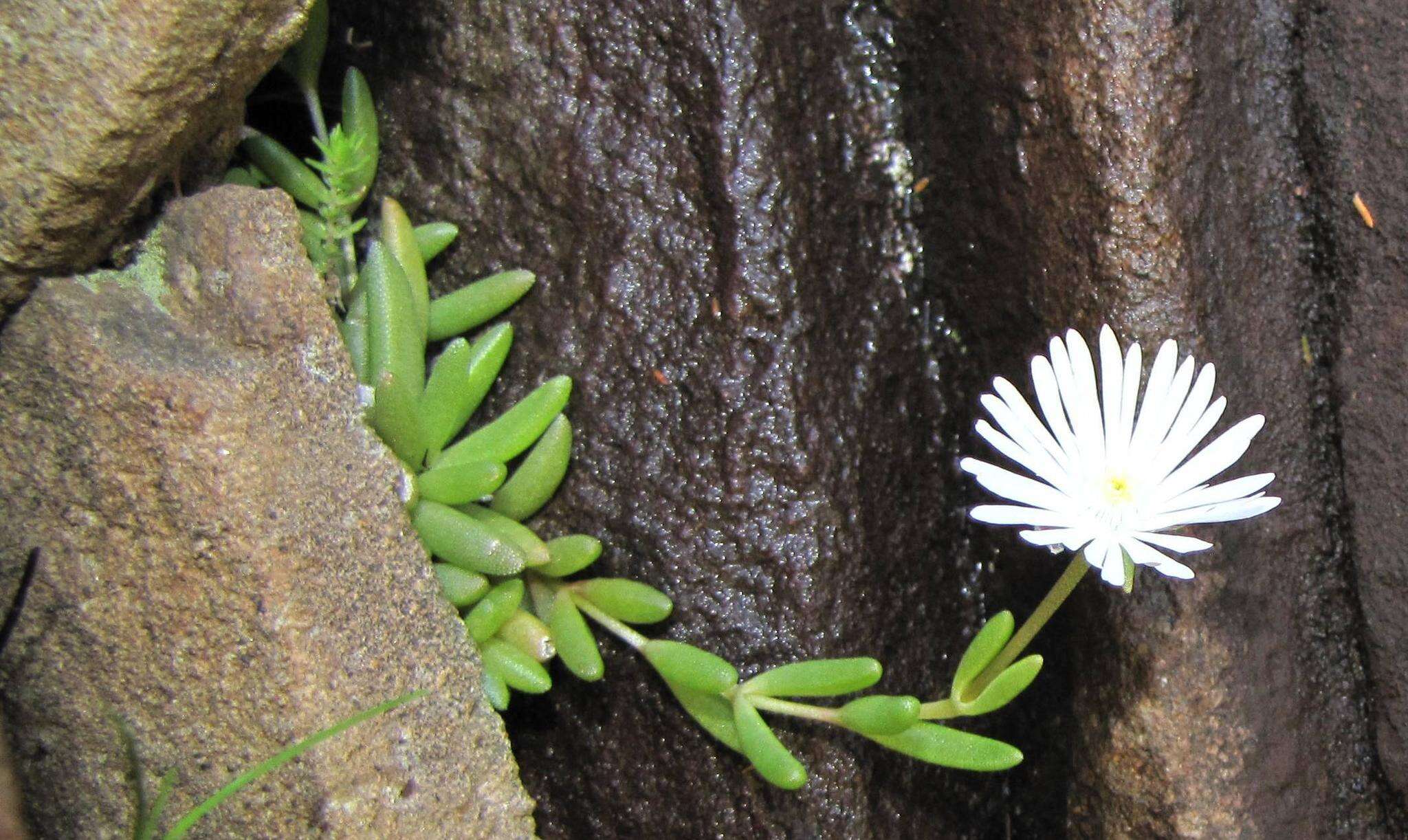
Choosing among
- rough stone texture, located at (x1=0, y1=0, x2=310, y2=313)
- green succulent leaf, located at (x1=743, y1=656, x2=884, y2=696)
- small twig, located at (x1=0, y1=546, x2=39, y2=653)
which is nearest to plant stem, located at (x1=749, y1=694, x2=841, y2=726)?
green succulent leaf, located at (x1=743, y1=656, x2=884, y2=696)

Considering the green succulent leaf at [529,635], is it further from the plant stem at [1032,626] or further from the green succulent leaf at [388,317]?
the plant stem at [1032,626]

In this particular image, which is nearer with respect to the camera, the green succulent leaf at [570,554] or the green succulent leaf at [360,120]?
the green succulent leaf at [570,554]

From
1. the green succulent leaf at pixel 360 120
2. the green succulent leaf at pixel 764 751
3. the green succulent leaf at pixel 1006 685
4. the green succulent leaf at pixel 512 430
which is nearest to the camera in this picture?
the green succulent leaf at pixel 1006 685

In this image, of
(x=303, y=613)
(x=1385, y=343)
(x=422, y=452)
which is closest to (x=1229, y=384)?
(x=1385, y=343)

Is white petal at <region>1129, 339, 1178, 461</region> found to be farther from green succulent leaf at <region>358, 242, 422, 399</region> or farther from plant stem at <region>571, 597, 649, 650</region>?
green succulent leaf at <region>358, 242, 422, 399</region>

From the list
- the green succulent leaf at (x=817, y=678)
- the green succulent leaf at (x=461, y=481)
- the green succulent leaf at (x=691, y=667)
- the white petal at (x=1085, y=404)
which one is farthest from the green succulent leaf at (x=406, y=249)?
the white petal at (x=1085, y=404)

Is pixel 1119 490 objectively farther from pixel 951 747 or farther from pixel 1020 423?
pixel 951 747
